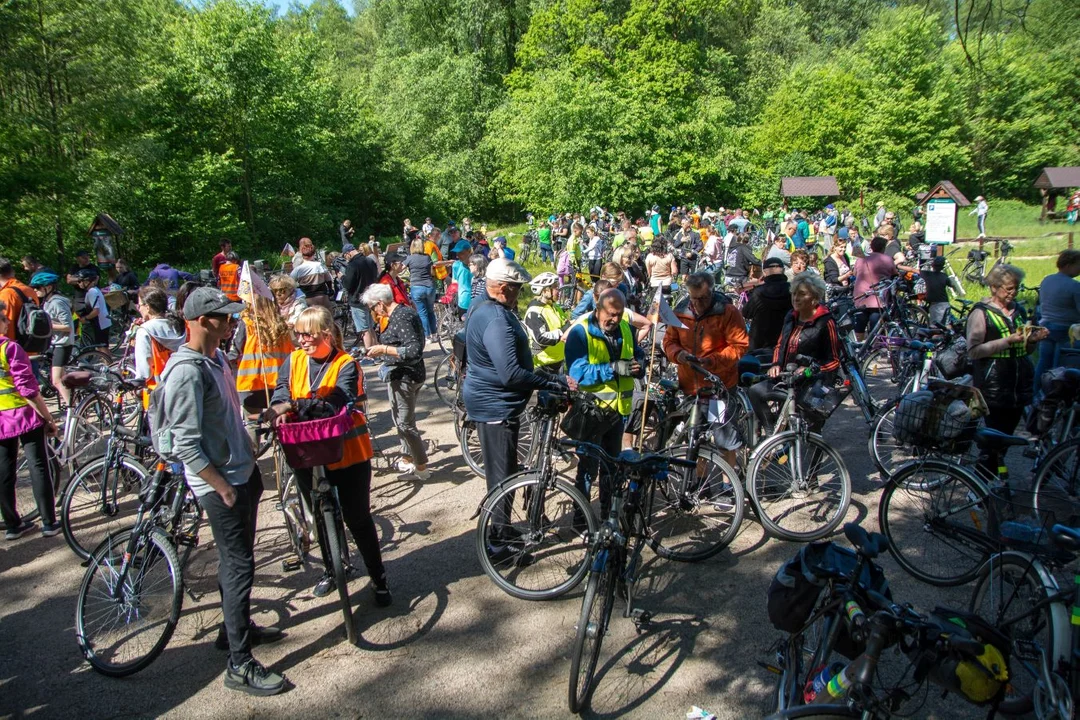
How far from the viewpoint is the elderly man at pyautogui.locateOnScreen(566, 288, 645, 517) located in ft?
16.3

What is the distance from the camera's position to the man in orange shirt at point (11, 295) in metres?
6.94

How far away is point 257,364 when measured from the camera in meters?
5.78

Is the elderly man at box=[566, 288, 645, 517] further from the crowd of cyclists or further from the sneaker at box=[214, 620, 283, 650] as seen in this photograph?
the sneaker at box=[214, 620, 283, 650]

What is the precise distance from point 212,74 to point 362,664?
85.8 feet

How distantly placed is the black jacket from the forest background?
1554cm

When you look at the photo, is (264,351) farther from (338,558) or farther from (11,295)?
(11,295)

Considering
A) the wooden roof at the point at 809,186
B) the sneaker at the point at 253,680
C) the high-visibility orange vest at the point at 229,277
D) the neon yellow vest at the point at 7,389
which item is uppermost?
the wooden roof at the point at 809,186

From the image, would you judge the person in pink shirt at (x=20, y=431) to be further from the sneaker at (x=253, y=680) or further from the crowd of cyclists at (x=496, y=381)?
the sneaker at (x=253, y=680)

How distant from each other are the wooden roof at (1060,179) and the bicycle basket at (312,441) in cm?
3983

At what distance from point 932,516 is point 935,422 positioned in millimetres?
779

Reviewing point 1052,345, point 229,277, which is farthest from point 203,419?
point 229,277

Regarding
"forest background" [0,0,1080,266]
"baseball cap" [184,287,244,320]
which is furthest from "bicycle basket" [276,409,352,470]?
"forest background" [0,0,1080,266]

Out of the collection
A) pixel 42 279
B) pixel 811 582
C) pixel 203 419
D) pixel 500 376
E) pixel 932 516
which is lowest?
pixel 932 516

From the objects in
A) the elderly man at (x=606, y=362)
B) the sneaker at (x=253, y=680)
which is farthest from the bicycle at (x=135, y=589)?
the elderly man at (x=606, y=362)
